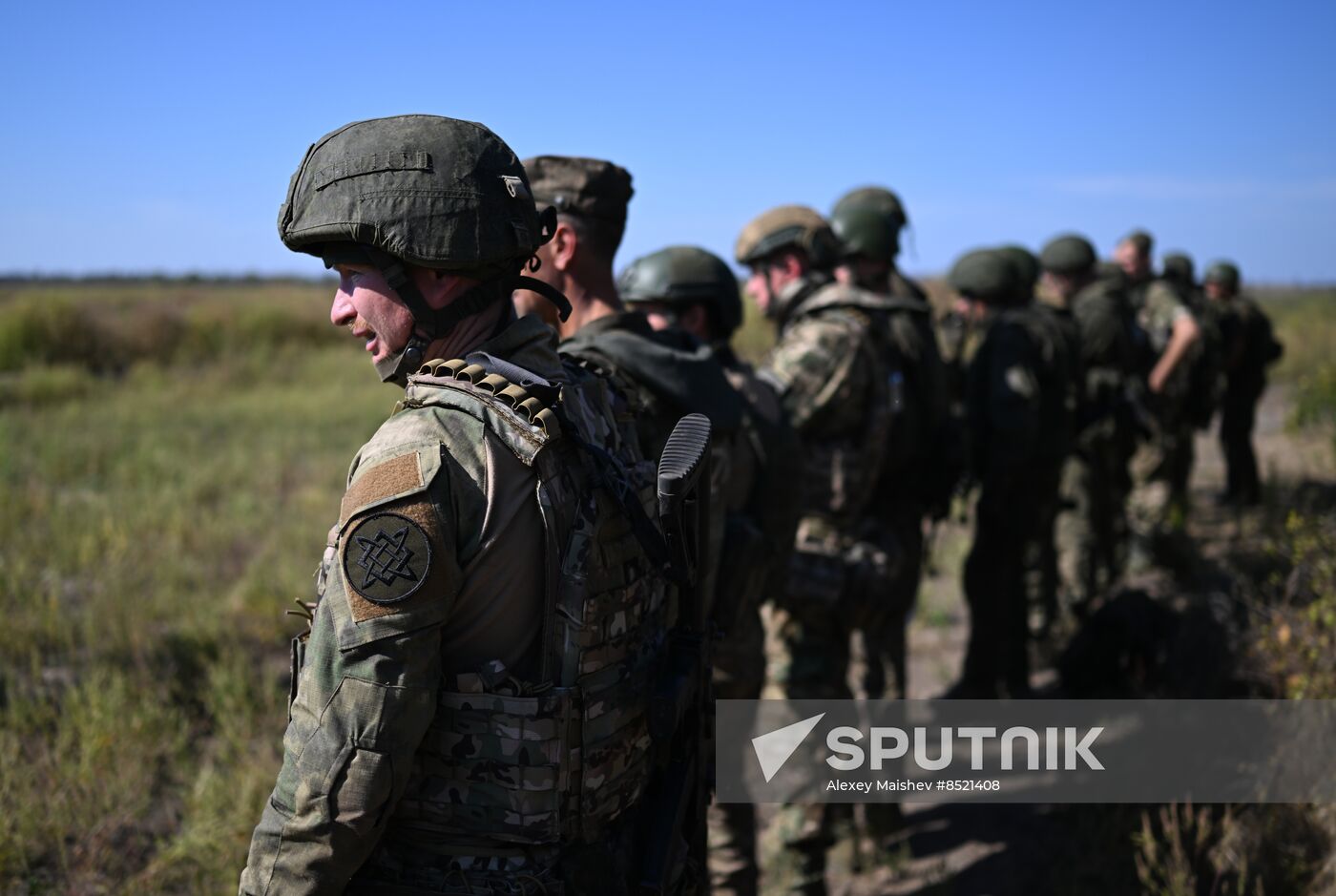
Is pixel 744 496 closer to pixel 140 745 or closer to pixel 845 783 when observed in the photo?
pixel 845 783

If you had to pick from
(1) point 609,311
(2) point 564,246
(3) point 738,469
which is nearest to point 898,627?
(3) point 738,469

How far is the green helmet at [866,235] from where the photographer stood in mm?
5051

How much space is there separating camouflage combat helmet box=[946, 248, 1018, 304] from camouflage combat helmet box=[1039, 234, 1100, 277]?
1.95m

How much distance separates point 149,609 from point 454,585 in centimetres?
475

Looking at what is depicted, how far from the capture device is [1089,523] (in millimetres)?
7504

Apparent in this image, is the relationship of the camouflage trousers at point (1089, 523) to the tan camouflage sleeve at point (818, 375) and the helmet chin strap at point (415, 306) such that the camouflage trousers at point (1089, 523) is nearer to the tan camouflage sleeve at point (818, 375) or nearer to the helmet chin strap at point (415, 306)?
the tan camouflage sleeve at point (818, 375)

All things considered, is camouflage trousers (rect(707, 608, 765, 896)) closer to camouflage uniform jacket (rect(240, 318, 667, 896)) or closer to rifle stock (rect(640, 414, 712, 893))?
rifle stock (rect(640, 414, 712, 893))

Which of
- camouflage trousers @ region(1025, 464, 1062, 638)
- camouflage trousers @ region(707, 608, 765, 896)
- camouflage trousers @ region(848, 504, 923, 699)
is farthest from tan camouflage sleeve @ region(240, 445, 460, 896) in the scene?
camouflage trousers @ region(1025, 464, 1062, 638)

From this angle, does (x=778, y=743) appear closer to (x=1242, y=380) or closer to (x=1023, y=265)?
(x=1023, y=265)

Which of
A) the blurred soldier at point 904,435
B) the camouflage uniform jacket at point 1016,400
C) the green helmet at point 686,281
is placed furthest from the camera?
the camouflage uniform jacket at point 1016,400

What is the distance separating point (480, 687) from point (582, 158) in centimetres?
170

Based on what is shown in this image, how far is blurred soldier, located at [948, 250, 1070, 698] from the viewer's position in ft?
18.3

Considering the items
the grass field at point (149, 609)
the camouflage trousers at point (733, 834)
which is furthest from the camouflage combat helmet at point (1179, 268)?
the camouflage trousers at point (733, 834)

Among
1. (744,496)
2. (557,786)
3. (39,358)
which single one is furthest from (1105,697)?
(39,358)
